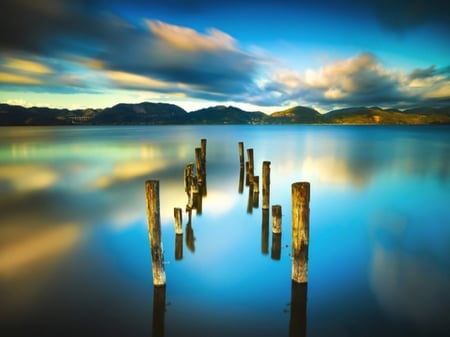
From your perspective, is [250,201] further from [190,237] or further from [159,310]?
[159,310]

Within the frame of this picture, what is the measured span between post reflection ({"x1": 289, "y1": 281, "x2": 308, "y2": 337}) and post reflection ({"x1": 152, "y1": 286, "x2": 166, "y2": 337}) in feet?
7.74

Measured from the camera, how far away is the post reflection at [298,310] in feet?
17.9

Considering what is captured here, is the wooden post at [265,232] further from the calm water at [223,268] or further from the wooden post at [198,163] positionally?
the wooden post at [198,163]

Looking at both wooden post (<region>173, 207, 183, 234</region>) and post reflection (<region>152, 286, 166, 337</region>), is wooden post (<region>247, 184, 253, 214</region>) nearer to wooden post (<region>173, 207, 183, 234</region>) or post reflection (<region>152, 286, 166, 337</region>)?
wooden post (<region>173, 207, 183, 234</region>)

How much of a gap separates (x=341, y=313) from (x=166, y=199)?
402 inches

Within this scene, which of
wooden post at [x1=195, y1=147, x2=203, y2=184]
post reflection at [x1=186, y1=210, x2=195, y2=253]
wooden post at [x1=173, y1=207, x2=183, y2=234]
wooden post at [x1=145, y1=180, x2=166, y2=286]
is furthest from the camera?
wooden post at [x1=195, y1=147, x2=203, y2=184]

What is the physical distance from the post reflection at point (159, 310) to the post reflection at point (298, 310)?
236cm

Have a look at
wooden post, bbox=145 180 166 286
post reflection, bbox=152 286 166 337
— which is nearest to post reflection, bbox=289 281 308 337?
post reflection, bbox=152 286 166 337

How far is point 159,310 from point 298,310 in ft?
9.03

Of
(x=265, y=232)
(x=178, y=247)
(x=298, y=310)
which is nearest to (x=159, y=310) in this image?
(x=298, y=310)

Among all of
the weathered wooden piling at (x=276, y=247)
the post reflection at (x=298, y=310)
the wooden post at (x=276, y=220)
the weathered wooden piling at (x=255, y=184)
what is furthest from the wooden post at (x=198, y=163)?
the post reflection at (x=298, y=310)

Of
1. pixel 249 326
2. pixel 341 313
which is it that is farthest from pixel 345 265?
pixel 249 326

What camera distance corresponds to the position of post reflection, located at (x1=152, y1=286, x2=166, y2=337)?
17.7 feet

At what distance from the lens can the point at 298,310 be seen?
5.97 meters
